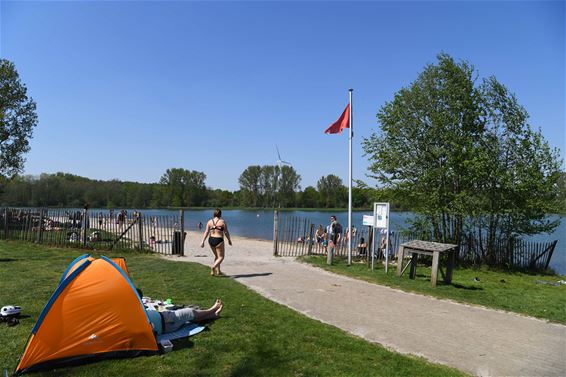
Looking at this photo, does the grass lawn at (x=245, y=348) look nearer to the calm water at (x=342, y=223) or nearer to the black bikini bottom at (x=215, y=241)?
the black bikini bottom at (x=215, y=241)

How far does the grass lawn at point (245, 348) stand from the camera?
4.77 meters

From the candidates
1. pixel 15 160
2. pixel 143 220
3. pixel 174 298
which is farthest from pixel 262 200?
pixel 174 298

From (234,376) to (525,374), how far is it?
367cm

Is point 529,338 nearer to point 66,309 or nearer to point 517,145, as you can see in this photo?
point 66,309

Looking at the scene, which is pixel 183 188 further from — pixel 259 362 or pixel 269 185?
pixel 259 362

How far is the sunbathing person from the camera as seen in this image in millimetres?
5785

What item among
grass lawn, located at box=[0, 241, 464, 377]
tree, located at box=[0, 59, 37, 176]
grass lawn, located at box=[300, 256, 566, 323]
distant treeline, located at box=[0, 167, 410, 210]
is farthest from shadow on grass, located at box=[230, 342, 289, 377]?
distant treeline, located at box=[0, 167, 410, 210]

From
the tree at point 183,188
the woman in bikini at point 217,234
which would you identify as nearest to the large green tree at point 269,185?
the tree at point 183,188

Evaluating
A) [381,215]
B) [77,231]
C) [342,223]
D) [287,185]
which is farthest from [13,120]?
[287,185]

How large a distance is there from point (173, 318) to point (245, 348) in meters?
1.31

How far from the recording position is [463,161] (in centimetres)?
1636

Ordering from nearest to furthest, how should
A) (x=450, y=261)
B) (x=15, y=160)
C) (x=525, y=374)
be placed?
1. (x=525, y=374)
2. (x=450, y=261)
3. (x=15, y=160)

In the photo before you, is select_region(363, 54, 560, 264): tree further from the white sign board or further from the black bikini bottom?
the black bikini bottom

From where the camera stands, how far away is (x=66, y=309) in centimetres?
514
